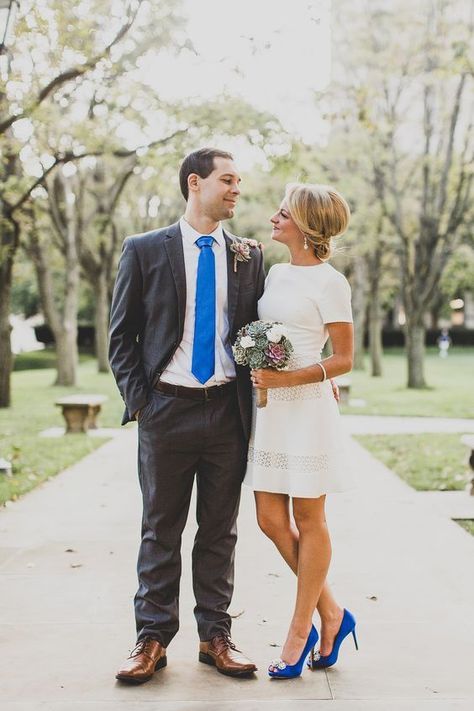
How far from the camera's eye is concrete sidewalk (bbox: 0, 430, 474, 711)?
3758 millimetres

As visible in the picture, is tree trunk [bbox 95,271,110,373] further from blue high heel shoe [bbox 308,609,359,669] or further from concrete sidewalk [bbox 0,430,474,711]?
blue high heel shoe [bbox 308,609,359,669]

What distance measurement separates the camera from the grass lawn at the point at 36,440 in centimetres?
933

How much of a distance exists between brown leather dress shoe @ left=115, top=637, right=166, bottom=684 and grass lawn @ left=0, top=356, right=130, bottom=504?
14.2ft

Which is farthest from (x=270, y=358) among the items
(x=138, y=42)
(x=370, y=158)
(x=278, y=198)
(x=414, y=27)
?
(x=278, y=198)

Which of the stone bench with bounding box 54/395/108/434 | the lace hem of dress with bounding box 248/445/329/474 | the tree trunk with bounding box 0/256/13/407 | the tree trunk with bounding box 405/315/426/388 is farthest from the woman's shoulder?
the tree trunk with bounding box 405/315/426/388

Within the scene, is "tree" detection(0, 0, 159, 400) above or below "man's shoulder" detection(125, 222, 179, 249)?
above

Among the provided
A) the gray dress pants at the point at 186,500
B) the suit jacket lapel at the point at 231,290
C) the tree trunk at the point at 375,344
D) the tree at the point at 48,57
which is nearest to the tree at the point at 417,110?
the tree trunk at the point at 375,344

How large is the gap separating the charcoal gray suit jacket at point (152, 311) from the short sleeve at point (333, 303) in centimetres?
39

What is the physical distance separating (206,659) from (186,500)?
28.6 inches

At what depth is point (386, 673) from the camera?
401cm

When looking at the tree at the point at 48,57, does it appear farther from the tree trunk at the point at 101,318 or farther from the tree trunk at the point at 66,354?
the tree trunk at the point at 101,318

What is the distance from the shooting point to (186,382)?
4008 mm

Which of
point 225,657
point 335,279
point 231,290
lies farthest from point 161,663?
point 335,279

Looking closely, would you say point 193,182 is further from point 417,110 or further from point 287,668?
point 417,110
